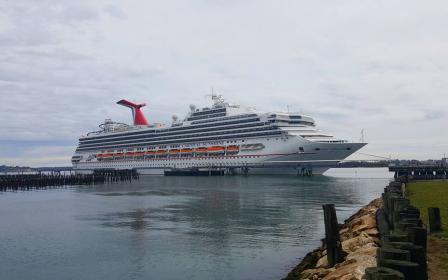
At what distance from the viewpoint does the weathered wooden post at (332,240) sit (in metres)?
11.6

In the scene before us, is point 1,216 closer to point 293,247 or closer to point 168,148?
point 293,247

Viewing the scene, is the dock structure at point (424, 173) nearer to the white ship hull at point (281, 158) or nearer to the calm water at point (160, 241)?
the white ship hull at point (281, 158)

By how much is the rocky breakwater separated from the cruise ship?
6049 centimetres

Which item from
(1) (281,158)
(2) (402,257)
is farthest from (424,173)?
(2) (402,257)

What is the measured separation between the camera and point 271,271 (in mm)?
13156

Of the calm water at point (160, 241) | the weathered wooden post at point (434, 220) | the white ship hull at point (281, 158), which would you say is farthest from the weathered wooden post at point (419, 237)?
the white ship hull at point (281, 158)

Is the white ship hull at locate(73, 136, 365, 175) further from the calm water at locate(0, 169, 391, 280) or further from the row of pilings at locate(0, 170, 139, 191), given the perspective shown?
the calm water at locate(0, 169, 391, 280)

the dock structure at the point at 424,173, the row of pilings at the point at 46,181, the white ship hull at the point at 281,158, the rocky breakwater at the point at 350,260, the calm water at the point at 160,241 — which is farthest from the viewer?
Answer: the white ship hull at the point at 281,158

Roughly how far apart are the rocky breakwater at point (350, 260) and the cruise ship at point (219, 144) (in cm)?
6049

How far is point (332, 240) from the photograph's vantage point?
11.8 meters

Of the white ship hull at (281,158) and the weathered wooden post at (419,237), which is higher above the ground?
the white ship hull at (281,158)

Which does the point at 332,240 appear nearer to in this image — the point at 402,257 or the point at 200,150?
the point at 402,257

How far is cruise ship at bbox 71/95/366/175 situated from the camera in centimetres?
7619

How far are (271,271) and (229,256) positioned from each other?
2.34 metres
